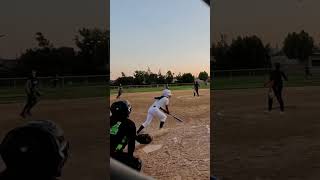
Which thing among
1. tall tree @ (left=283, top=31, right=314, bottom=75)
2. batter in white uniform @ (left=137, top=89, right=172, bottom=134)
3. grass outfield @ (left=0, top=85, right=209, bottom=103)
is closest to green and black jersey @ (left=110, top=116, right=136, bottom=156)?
batter in white uniform @ (left=137, top=89, right=172, bottom=134)

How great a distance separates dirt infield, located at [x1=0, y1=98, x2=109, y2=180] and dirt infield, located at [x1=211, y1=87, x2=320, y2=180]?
107 centimetres

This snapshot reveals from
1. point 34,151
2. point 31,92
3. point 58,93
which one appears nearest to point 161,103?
point 31,92

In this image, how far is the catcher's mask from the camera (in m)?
0.52

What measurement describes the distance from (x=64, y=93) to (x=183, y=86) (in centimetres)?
520

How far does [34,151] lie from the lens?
1.75 feet

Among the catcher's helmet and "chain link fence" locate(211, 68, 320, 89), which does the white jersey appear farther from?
the catcher's helmet

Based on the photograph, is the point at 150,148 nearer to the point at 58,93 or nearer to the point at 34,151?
the point at 58,93

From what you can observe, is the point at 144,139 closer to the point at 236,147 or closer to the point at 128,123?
the point at 128,123

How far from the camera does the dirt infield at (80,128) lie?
2895 millimetres

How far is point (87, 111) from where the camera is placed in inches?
360

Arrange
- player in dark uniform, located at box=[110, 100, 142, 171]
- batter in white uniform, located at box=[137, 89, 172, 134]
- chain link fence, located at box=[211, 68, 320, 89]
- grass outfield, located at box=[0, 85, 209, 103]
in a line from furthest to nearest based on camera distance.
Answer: chain link fence, located at box=[211, 68, 320, 89] < grass outfield, located at box=[0, 85, 209, 103] < batter in white uniform, located at box=[137, 89, 172, 134] < player in dark uniform, located at box=[110, 100, 142, 171]

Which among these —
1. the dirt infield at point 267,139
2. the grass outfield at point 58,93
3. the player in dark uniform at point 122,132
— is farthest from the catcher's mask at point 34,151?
the grass outfield at point 58,93

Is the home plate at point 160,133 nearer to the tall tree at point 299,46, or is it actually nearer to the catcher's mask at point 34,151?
the tall tree at point 299,46

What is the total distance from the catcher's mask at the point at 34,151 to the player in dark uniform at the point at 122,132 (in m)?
1.44
